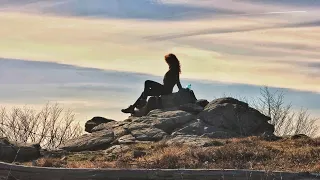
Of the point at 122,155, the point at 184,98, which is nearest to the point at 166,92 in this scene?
the point at 184,98

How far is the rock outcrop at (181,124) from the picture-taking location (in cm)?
1819

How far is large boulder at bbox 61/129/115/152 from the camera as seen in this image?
18.0 metres

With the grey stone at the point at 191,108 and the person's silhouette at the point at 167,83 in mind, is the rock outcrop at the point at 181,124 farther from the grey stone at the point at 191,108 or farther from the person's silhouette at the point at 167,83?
the person's silhouette at the point at 167,83

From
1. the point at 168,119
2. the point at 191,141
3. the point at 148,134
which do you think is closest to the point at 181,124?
the point at 168,119

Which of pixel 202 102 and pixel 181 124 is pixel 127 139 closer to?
pixel 181 124

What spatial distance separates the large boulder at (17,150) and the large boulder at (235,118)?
572 centimetres

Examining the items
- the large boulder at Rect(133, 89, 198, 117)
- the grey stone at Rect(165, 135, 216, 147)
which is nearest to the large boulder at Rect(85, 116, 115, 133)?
the large boulder at Rect(133, 89, 198, 117)

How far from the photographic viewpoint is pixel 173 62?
2006 cm

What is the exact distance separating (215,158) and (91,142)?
18.1 feet

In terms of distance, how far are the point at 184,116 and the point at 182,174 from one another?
8957 millimetres

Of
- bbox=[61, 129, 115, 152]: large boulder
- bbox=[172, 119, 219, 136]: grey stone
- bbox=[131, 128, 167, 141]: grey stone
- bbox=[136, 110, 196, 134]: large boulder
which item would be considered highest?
bbox=[136, 110, 196, 134]: large boulder

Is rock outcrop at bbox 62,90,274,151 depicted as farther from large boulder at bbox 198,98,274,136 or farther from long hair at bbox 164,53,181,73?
long hair at bbox 164,53,181,73

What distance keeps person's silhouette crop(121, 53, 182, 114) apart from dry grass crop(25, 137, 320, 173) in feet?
14.1

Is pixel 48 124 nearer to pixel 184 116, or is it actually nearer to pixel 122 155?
pixel 184 116
